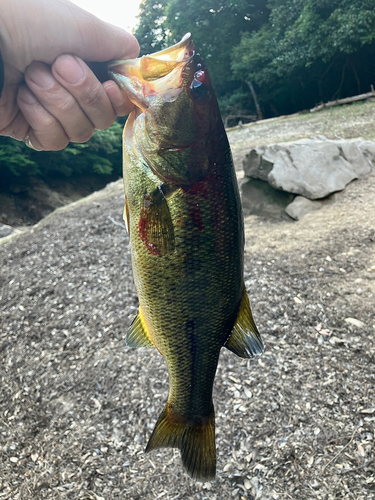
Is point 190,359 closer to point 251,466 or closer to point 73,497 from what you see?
point 251,466

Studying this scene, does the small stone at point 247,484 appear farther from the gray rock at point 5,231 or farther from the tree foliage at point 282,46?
the tree foliage at point 282,46

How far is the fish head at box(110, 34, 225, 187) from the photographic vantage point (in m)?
1.25

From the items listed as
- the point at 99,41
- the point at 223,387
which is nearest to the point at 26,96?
the point at 99,41

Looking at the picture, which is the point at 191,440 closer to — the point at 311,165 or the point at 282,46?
the point at 311,165

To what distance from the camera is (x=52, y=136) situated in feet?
5.37

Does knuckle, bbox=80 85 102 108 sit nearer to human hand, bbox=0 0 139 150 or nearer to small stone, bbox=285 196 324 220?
human hand, bbox=0 0 139 150

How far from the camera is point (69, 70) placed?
1398 millimetres

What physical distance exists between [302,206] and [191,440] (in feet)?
15.6

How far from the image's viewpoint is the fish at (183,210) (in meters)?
1.26

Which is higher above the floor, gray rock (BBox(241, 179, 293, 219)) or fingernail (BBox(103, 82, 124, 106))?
fingernail (BBox(103, 82, 124, 106))

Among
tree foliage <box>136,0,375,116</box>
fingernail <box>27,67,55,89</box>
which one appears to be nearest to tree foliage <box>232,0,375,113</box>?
tree foliage <box>136,0,375,116</box>

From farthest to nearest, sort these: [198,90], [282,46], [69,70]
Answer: [282,46] < [69,70] < [198,90]

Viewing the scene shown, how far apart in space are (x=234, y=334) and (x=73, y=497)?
190 centimetres

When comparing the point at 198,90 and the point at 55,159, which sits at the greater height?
the point at 198,90
